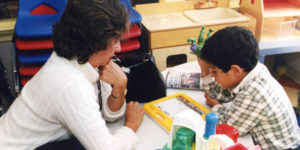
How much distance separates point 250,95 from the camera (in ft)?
3.70

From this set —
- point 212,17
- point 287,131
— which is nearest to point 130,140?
point 287,131

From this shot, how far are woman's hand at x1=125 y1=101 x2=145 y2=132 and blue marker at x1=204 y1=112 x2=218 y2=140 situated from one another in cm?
40

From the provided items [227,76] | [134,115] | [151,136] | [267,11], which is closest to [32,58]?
[134,115]

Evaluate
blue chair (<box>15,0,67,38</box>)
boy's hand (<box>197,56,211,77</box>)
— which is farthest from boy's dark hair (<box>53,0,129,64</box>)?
blue chair (<box>15,0,67,38</box>)

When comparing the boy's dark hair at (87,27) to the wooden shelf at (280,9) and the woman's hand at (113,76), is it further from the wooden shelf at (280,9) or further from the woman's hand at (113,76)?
the wooden shelf at (280,9)

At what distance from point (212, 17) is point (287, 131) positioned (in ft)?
5.42

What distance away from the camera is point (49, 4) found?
85.8 inches

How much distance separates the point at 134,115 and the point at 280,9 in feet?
6.01

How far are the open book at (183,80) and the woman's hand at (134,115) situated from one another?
261 mm

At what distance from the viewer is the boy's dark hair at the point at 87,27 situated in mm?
961

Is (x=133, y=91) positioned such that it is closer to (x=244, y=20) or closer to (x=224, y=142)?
(x=224, y=142)

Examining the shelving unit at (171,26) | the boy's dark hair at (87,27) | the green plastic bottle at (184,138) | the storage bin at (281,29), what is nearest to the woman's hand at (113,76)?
the boy's dark hair at (87,27)

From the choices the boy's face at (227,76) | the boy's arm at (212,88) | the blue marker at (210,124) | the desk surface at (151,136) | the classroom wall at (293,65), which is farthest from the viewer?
the classroom wall at (293,65)

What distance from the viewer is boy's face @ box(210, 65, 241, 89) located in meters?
1.20
